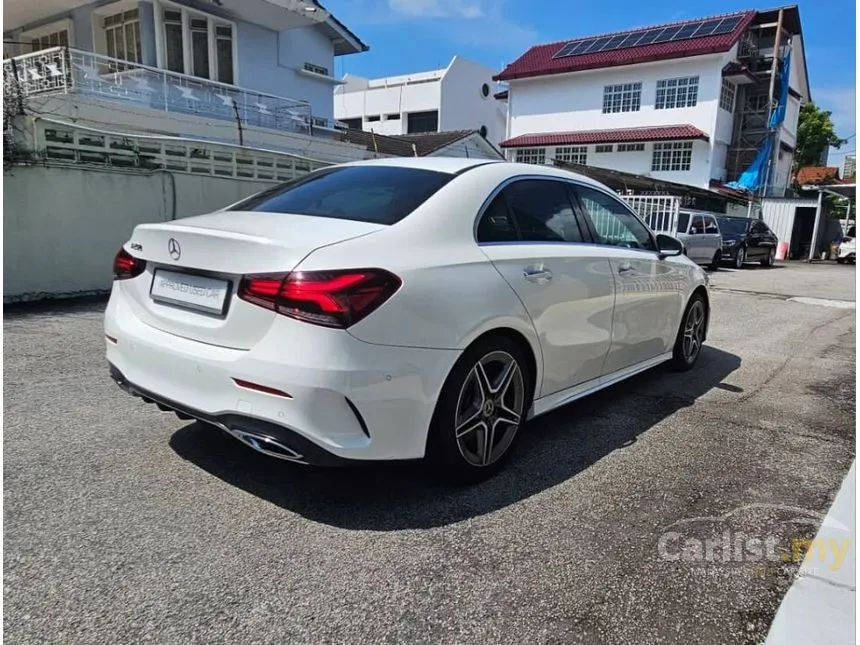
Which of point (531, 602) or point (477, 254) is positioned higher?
point (477, 254)

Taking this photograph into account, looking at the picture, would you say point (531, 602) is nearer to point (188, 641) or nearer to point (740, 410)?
point (188, 641)

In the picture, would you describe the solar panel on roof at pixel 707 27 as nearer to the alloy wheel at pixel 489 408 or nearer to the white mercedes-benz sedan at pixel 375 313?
the white mercedes-benz sedan at pixel 375 313

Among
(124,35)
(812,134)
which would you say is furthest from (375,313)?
(812,134)

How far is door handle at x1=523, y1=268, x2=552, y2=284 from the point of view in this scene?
3.26 m

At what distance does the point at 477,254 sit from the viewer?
303 centimetres

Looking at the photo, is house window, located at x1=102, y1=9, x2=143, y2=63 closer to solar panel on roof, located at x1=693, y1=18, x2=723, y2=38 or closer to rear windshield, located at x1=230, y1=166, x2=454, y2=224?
rear windshield, located at x1=230, y1=166, x2=454, y2=224

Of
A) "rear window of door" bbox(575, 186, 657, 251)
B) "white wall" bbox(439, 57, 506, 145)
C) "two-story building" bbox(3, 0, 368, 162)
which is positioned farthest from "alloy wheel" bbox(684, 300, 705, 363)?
"white wall" bbox(439, 57, 506, 145)

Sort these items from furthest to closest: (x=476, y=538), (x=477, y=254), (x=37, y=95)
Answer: (x=37, y=95), (x=477, y=254), (x=476, y=538)

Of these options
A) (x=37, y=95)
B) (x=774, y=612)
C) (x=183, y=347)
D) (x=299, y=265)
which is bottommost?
(x=774, y=612)

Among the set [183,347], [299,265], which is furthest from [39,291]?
[299,265]

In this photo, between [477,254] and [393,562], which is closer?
[393,562]

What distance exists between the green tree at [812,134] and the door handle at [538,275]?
155ft

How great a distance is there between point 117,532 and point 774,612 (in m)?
2.64

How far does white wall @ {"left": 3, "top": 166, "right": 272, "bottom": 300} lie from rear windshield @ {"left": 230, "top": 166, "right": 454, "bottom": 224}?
209 inches
